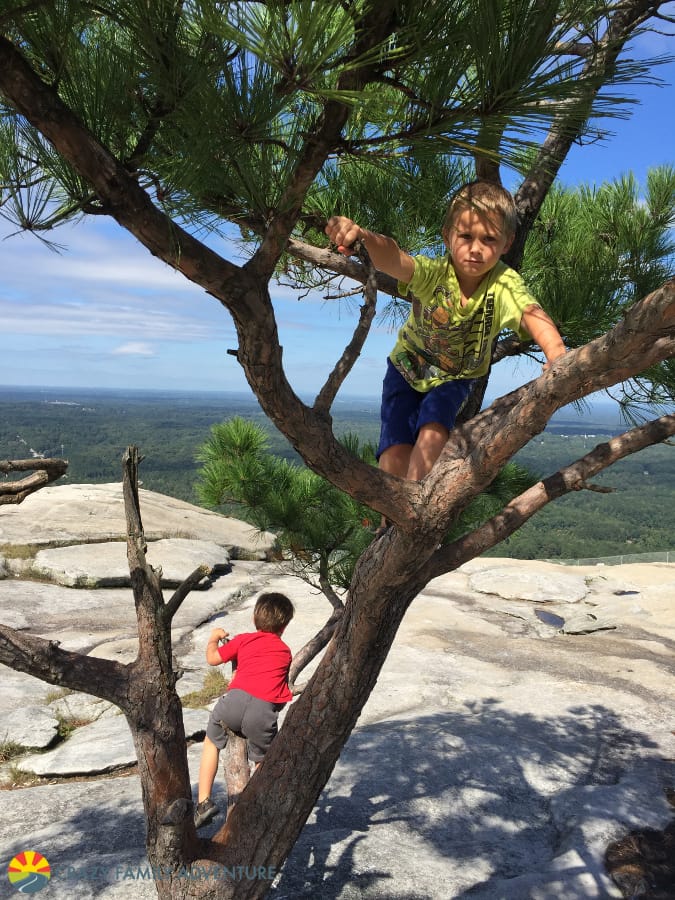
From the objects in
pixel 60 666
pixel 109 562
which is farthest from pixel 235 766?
pixel 109 562

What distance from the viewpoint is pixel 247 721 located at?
2.17 metres

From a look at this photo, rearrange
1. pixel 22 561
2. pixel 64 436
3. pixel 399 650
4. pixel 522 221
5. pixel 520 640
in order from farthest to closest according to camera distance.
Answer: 1. pixel 64 436
2. pixel 22 561
3. pixel 520 640
4. pixel 399 650
5. pixel 522 221

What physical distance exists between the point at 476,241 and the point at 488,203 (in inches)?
3.1

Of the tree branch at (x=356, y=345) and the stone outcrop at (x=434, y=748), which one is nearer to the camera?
the tree branch at (x=356, y=345)

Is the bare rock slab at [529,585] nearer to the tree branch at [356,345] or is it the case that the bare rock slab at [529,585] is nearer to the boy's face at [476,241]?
the boy's face at [476,241]

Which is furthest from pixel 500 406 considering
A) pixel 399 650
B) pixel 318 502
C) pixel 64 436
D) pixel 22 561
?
pixel 64 436

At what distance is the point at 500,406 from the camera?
1.58 meters

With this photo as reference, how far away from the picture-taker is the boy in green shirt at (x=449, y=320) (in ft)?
4.72

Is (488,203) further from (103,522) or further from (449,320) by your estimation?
(103,522)

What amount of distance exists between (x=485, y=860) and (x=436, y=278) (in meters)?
2.12

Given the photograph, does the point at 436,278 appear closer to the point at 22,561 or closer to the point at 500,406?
the point at 500,406

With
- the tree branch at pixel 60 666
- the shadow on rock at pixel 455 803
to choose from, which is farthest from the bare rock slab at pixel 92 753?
the tree branch at pixel 60 666

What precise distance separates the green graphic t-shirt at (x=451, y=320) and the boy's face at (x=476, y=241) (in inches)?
2.5
